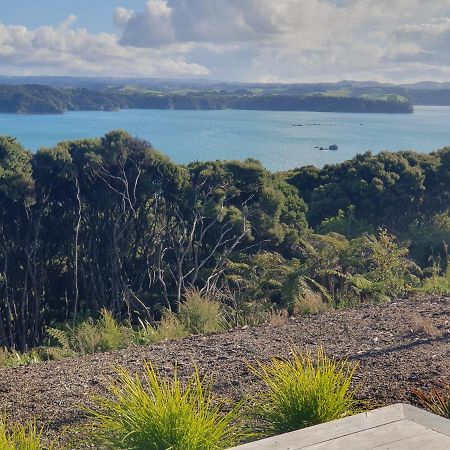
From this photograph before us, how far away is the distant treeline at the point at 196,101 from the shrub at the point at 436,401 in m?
68.2

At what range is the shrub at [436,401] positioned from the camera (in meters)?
4.03

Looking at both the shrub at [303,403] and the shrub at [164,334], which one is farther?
the shrub at [164,334]

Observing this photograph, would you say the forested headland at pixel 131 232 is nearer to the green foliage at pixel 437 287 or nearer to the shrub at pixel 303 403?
the green foliage at pixel 437 287

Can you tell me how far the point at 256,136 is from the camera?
67.6 m

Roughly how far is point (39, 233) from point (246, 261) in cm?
525

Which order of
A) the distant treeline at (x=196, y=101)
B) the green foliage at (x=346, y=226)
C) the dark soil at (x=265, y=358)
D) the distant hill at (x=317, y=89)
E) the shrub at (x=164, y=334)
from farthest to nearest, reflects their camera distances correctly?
1. the distant hill at (x=317, y=89)
2. the distant treeline at (x=196, y=101)
3. the green foliage at (x=346, y=226)
4. the shrub at (x=164, y=334)
5. the dark soil at (x=265, y=358)

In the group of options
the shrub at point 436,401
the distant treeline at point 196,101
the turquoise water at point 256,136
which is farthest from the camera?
the distant treeline at point 196,101

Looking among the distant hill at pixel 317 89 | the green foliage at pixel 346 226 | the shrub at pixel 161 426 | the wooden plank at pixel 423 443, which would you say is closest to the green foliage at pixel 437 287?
the shrub at pixel 161 426

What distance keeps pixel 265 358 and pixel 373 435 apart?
276 centimetres

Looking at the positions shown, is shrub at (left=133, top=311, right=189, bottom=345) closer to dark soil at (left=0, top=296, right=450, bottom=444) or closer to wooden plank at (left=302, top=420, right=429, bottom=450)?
dark soil at (left=0, top=296, right=450, bottom=444)

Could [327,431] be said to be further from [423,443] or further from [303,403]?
[303,403]

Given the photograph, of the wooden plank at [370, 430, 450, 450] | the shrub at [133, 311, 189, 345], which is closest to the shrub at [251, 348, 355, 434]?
the wooden plank at [370, 430, 450, 450]

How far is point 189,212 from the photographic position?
19516 millimetres

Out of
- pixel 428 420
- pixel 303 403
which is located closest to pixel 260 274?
pixel 303 403
